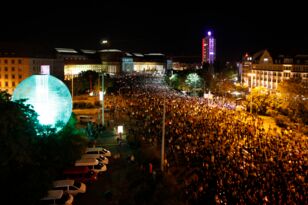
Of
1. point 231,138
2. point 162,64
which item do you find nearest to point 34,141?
point 231,138

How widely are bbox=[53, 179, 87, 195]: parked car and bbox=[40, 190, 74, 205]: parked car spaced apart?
0.68m

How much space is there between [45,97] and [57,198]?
6.78 m

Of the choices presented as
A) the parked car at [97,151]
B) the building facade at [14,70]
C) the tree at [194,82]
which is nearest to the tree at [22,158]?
A: the parked car at [97,151]

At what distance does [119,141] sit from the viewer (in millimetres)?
26047

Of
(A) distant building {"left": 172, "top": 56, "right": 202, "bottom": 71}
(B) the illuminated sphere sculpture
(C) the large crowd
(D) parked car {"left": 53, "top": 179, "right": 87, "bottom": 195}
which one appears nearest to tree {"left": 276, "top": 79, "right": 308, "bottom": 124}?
(C) the large crowd

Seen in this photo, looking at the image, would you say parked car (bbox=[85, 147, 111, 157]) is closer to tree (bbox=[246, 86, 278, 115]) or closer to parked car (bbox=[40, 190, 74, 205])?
parked car (bbox=[40, 190, 74, 205])

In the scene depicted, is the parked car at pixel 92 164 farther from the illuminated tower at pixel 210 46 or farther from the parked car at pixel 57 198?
the illuminated tower at pixel 210 46

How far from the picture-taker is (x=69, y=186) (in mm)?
16219

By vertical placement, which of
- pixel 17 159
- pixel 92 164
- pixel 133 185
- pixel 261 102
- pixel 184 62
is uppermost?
pixel 184 62

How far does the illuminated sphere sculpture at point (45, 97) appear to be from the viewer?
19375mm

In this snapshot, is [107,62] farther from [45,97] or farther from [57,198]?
[57,198]

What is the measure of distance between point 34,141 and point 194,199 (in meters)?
7.10

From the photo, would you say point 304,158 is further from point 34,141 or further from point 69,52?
point 69,52

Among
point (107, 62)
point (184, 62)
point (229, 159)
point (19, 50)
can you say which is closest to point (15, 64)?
point (19, 50)
